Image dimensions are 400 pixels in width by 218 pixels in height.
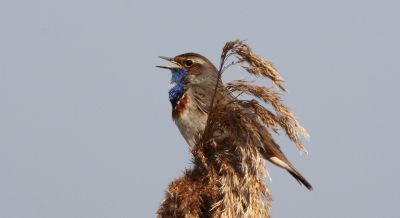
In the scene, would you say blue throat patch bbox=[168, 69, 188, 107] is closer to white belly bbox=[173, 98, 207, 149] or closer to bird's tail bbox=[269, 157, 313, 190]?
white belly bbox=[173, 98, 207, 149]

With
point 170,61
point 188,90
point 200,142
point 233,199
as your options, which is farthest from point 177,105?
point 233,199

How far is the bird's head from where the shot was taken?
783cm

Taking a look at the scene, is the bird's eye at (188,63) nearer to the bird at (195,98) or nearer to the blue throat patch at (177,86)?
the bird at (195,98)

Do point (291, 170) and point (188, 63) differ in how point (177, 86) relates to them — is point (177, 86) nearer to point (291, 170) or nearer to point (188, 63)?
point (188, 63)

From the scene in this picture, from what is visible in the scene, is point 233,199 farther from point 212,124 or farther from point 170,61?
point 170,61

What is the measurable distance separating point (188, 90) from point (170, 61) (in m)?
0.77

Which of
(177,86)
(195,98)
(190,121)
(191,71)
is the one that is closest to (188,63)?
(191,71)

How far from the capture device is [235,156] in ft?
15.7

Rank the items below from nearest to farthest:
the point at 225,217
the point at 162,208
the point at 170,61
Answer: the point at 225,217
the point at 162,208
the point at 170,61

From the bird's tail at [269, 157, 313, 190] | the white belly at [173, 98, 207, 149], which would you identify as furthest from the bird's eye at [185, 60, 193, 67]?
the bird's tail at [269, 157, 313, 190]

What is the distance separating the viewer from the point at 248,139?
15.1ft

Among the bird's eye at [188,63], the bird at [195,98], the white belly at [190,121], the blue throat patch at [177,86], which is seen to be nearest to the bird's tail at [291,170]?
the bird at [195,98]

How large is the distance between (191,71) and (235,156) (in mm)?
3394

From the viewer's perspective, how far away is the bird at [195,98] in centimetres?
646
